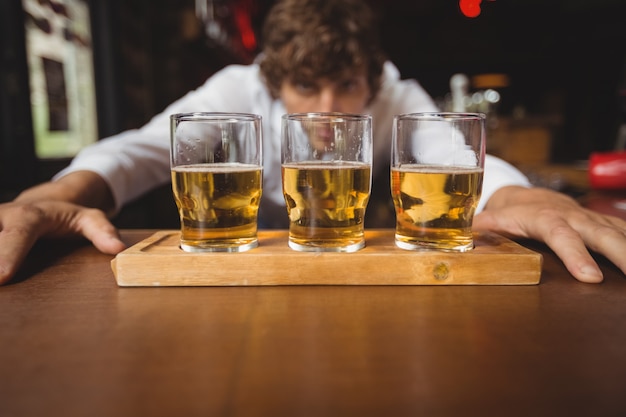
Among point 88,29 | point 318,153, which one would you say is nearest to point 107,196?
point 318,153

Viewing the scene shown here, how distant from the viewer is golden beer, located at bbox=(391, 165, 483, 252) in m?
0.82

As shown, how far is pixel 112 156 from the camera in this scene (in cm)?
150

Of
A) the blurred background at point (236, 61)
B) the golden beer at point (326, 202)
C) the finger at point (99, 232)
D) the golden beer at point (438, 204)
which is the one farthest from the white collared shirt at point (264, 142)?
the blurred background at point (236, 61)

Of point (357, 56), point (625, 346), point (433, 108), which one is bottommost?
point (625, 346)

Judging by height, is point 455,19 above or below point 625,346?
above

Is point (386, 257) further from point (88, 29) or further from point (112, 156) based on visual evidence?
point (88, 29)

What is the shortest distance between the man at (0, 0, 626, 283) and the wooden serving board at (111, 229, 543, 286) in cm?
14

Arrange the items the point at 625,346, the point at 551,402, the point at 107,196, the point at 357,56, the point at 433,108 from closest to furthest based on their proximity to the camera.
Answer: the point at 551,402 < the point at 625,346 < the point at 107,196 < the point at 357,56 < the point at 433,108

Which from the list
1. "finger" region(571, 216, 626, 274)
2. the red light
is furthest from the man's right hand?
"finger" region(571, 216, 626, 274)

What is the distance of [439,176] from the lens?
813mm

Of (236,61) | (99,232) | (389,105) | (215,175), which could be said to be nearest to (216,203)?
(215,175)

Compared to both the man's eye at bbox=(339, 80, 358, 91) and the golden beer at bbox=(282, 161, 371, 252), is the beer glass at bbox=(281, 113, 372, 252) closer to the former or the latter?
the golden beer at bbox=(282, 161, 371, 252)

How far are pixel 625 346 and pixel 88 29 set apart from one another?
3754 millimetres

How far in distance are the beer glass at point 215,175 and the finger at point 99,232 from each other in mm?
189
